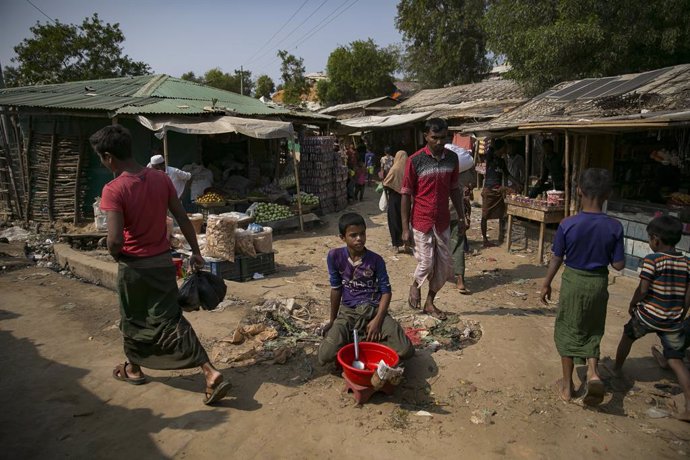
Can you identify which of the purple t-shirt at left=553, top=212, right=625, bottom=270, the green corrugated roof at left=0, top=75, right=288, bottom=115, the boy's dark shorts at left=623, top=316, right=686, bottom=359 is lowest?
the boy's dark shorts at left=623, top=316, right=686, bottom=359

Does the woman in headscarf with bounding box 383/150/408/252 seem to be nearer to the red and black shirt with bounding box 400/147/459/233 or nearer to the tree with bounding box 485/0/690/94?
the red and black shirt with bounding box 400/147/459/233

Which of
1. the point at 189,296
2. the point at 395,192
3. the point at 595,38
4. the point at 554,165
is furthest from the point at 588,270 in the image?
the point at 595,38

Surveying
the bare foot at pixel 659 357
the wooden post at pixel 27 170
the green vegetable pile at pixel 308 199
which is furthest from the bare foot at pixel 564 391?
the wooden post at pixel 27 170

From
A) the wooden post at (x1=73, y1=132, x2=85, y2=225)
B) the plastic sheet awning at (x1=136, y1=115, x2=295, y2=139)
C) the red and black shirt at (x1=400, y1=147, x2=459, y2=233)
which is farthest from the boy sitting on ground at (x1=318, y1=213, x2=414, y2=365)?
the wooden post at (x1=73, y1=132, x2=85, y2=225)

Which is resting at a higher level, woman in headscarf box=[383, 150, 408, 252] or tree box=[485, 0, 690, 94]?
tree box=[485, 0, 690, 94]

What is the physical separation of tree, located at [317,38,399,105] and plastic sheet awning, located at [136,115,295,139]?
1012 inches

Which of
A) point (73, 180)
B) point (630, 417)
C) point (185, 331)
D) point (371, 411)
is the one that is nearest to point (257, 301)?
point (185, 331)

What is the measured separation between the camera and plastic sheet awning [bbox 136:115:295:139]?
9.65m

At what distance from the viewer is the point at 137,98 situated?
11422 mm

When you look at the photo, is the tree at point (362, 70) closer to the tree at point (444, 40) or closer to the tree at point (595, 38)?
the tree at point (444, 40)

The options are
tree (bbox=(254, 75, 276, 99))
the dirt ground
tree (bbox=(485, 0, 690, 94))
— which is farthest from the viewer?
tree (bbox=(254, 75, 276, 99))

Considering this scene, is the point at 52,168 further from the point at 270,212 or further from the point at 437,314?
the point at 437,314

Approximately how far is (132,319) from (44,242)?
7.67 m

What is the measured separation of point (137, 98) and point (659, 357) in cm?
1139
